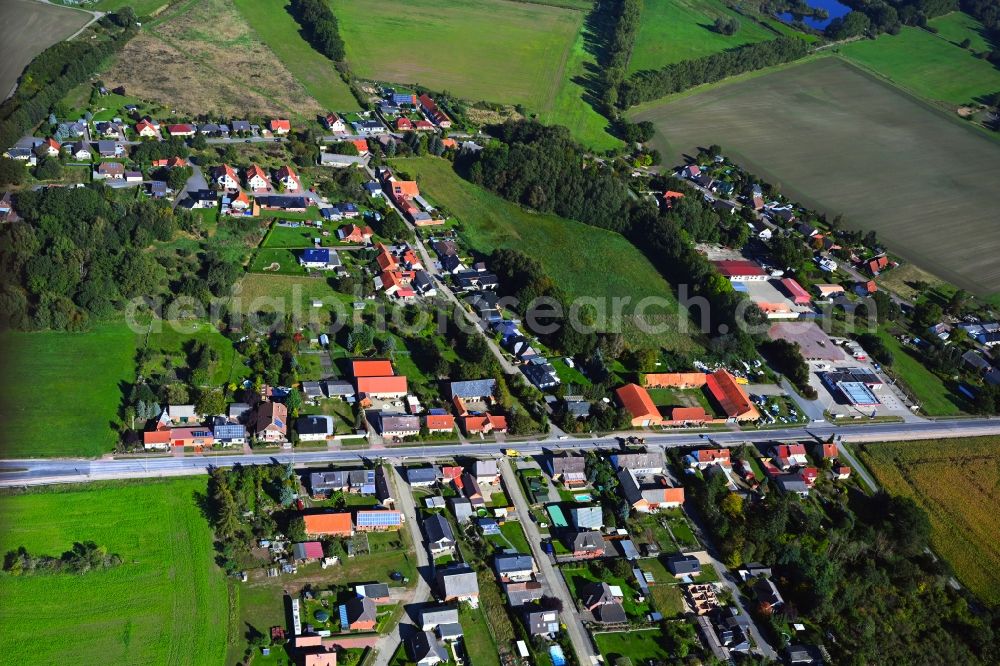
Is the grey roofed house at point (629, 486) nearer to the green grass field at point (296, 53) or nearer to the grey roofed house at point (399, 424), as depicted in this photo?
the grey roofed house at point (399, 424)

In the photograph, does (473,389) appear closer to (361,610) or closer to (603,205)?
(361,610)

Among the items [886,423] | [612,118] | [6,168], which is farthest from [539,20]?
[886,423]

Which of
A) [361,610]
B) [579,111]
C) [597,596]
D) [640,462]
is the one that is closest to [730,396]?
[640,462]

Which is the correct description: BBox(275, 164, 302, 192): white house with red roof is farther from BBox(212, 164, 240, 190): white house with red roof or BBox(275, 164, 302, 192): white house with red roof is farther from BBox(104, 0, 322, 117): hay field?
BBox(104, 0, 322, 117): hay field

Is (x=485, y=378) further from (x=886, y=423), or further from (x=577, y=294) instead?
(x=886, y=423)

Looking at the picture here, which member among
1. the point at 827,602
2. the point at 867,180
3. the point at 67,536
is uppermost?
the point at 867,180

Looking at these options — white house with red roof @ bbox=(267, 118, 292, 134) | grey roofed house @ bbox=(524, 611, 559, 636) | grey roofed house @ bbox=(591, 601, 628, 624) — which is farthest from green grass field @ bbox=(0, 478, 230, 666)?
white house with red roof @ bbox=(267, 118, 292, 134)
